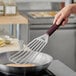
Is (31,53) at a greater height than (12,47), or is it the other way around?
(31,53)

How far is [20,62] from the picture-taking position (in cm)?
107

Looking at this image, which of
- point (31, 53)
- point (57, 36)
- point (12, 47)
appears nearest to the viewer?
point (31, 53)

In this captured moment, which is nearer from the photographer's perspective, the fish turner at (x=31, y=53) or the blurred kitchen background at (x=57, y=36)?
the fish turner at (x=31, y=53)

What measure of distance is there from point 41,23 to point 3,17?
0.34 m

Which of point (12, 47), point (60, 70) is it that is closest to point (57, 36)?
point (12, 47)

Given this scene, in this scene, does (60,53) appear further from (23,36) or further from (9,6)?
(9,6)

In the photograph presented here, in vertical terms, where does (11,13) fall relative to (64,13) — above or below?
below

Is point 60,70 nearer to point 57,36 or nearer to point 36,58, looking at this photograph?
point 36,58

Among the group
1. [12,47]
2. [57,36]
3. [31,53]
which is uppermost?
[31,53]

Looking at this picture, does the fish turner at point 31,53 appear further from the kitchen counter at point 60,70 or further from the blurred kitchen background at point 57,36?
the blurred kitchen background at point 57,36

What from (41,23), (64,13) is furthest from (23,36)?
(64,13)

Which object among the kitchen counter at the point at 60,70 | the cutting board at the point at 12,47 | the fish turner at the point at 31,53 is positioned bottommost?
the cutting board at the point at 12,47

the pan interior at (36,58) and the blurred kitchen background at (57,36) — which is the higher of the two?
the pan interior at (36,58)

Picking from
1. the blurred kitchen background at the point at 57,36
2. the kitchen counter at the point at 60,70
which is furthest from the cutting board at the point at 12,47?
the blurred kitchen background at the point at 57,36
